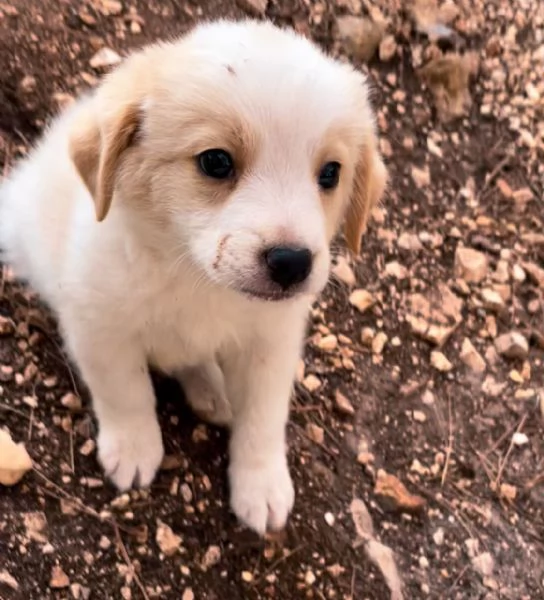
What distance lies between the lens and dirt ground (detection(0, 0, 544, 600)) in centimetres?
268

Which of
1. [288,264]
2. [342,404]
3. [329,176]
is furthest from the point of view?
[342,404]

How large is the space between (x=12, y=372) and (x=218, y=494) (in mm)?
764

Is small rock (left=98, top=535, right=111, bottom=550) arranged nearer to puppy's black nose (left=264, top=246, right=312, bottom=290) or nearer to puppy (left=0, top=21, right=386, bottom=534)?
puppy (left=0, top=21, right=386, bottom=534)

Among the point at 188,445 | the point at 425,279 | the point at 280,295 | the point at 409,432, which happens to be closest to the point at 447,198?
the point at 425,279

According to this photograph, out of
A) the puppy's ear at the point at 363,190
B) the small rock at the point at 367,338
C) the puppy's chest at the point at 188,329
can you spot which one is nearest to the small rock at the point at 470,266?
the small rock at the point at 367,338

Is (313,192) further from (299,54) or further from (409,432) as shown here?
(409,432)

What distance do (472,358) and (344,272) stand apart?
2.06 feet

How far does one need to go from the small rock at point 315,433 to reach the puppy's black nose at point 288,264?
1.16 metres

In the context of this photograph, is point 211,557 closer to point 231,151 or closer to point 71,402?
point 71,402

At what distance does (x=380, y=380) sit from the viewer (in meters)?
3.44

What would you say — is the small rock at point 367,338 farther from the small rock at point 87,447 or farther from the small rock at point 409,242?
the small rock at point 87,447

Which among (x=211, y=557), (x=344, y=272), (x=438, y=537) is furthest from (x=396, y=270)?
(x=211, y=557)

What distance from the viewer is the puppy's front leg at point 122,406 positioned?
8.54 feet

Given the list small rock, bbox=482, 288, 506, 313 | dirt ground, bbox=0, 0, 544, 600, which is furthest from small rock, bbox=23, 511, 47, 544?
small rock, bbox=482, 288, 506, 313
